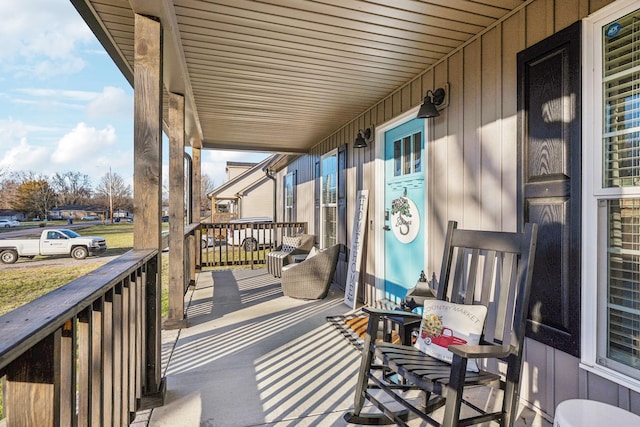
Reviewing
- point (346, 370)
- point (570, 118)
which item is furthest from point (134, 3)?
point (346, 370)

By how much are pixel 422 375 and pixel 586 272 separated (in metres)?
1.05

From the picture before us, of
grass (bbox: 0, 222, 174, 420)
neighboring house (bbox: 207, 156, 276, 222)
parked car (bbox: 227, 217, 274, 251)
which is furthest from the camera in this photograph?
neighboring house (bbox: 207, 156, 276, 222)

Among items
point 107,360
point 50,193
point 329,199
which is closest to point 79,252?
point 50,193

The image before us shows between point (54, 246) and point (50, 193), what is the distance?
4046 mm

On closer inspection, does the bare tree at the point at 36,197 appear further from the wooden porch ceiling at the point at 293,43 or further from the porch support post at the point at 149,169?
the porch support post at the point at 149,169

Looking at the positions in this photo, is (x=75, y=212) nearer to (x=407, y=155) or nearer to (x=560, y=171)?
(x=407, y=155)

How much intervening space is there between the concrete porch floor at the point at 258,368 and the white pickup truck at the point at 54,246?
4554mm

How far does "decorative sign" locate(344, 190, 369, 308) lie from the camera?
4.55 metres

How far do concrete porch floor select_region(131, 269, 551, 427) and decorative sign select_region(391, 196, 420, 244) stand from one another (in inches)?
47.6

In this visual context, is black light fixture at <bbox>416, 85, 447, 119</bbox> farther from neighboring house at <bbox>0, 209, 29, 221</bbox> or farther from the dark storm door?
neighboring house at <bbox>0, 209, 29, 221</bbox>

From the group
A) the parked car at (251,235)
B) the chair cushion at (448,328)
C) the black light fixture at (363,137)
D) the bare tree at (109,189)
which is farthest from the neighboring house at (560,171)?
the bare tree at (109,189)

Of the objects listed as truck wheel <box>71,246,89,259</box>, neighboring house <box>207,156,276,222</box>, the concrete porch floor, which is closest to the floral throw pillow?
the concrete porch floor

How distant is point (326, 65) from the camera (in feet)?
10.8

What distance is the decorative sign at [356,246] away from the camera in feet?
14.9
